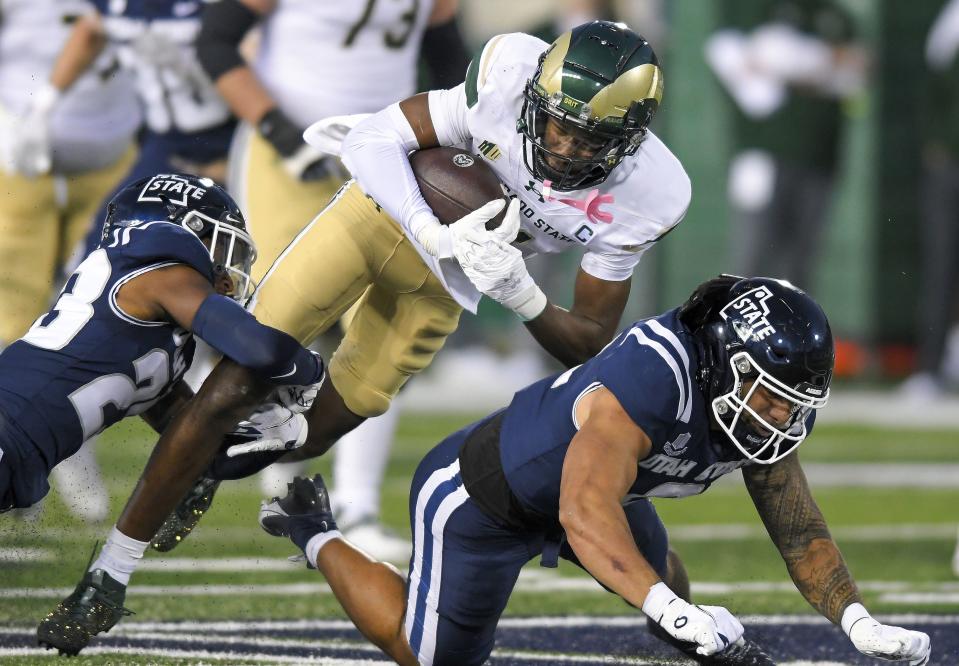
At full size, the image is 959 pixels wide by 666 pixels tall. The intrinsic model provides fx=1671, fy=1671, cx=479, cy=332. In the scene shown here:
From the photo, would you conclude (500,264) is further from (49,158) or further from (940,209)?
(940,209)

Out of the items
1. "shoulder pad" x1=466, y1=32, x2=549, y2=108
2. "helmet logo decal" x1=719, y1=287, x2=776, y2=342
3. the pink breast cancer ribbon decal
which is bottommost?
the pink breast cancer ribbon decal

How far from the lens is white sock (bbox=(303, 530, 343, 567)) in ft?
12.9

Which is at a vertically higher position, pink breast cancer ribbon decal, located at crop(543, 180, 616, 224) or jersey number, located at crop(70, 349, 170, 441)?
pink breast cancer ribbon decal, located at crop(543, 180, 616, 224)

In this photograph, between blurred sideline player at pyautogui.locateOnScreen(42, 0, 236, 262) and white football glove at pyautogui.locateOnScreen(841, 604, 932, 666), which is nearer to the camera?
white football glove at pyautogui.locateOnScreen(841, 604, 932, 666)

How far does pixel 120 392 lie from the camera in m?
3.72

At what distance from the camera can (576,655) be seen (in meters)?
3.91

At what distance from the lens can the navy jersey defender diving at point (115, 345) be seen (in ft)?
11.8

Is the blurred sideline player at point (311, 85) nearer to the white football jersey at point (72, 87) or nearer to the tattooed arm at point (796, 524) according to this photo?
the white football jersey at point (72, 87)

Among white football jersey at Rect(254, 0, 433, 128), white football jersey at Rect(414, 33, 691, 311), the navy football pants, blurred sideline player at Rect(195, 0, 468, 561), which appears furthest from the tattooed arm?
white football jersey at Rect(254, 0, 433, 128)

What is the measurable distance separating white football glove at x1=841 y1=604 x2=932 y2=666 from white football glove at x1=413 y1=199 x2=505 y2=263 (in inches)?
47.3

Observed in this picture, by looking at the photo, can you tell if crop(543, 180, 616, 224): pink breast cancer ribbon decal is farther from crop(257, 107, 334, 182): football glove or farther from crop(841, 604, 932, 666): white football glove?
crop(841, 604, 932, 666): white football glove

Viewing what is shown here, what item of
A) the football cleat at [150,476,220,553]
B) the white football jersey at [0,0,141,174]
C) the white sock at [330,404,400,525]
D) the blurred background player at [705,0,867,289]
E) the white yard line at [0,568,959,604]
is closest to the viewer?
the football cleat at [150,476,220,553]

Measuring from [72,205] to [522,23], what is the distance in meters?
6.55

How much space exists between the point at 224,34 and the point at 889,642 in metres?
3.00
